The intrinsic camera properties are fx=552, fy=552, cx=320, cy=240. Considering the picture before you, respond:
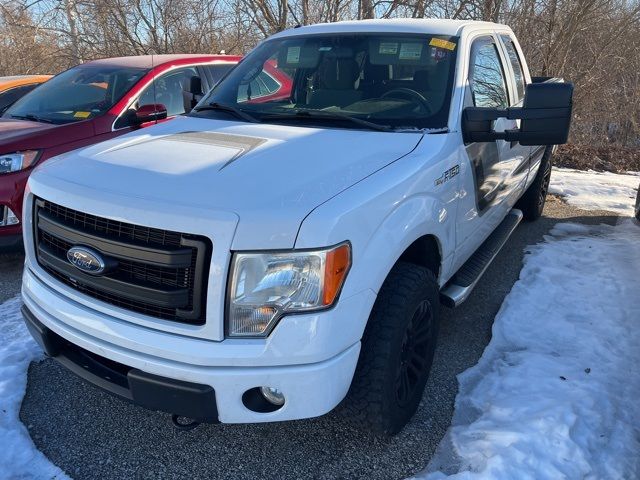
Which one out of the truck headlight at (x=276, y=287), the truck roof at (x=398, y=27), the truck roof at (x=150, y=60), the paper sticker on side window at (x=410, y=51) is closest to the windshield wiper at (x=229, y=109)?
the truck roof at (x=398, y=27)

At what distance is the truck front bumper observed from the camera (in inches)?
79.5

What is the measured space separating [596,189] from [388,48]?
18.0 ft

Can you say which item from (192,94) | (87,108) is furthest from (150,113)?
(192,94)

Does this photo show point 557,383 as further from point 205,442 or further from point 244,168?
point 244,168

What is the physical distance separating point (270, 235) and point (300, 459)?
3.85ft

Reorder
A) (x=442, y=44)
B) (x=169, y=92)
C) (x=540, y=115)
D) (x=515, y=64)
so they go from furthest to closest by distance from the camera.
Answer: (x=169, y=92) < (x=515, y=64) < (x=442, y=44) < (x=540, y=115)

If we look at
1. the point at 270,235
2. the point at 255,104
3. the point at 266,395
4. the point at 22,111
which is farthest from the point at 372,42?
the point at 22,111

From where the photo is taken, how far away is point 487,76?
373 cm

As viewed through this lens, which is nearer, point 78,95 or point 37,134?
point 37,134

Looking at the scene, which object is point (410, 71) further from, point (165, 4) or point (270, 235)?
point (165, 4)

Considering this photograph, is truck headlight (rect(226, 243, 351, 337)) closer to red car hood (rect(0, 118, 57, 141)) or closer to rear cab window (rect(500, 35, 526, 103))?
rear cab window (rect(500, 35, 526, 103))

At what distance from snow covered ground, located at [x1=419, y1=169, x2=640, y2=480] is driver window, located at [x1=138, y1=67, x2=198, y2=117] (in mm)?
3727

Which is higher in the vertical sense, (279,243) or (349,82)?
(349,82)

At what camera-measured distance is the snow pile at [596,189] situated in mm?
6926
